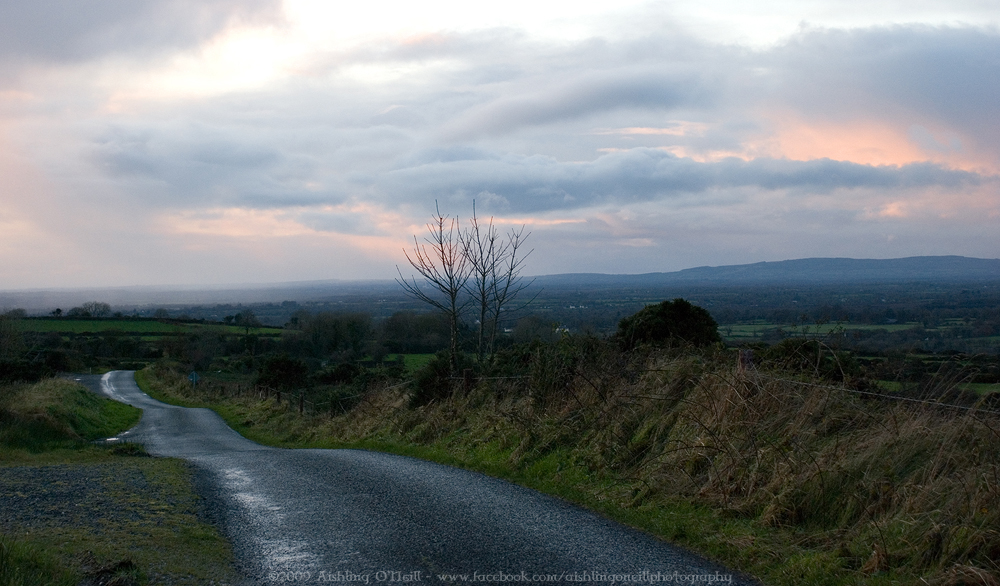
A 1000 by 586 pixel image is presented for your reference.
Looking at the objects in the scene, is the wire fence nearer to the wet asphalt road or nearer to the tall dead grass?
the tall dead grass

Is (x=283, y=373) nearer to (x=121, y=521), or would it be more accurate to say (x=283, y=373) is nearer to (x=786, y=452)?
(x=121, y=521)

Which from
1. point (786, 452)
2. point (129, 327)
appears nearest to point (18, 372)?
point (786, 452)

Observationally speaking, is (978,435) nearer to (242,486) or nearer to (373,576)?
(373,576)

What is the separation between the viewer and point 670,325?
18.0 meters

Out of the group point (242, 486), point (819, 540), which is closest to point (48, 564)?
point (242, 486)

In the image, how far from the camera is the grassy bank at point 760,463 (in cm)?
574

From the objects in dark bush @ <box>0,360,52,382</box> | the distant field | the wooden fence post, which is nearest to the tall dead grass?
the wooden fence post

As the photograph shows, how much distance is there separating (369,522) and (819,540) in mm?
4553

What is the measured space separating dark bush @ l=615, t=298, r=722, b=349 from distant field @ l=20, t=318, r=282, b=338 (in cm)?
7689

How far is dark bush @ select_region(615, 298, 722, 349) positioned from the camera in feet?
58.6

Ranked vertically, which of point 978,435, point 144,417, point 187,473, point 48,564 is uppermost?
point 978,435

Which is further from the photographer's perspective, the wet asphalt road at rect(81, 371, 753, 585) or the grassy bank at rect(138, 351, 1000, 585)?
the wet asphalt road at rect(81, 371, 753, 585)

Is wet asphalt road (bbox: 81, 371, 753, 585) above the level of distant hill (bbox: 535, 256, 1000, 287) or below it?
below

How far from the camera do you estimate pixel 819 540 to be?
6352 mm
